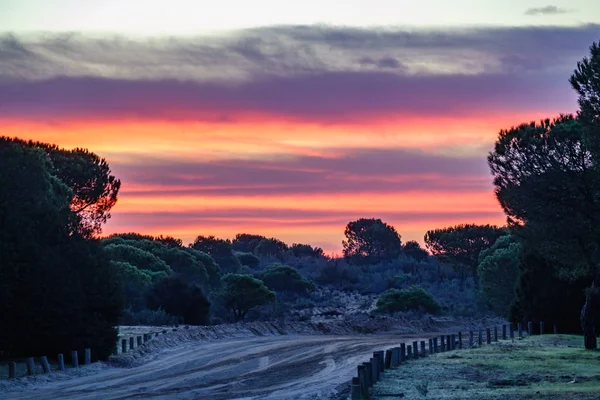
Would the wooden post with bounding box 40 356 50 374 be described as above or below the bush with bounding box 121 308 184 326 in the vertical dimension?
below

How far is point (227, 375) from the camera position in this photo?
131 ft

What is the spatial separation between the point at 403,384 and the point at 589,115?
13.3 meters

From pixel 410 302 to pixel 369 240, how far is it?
299 feet

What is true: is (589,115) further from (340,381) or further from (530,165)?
(340,381)

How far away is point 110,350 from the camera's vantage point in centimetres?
4728

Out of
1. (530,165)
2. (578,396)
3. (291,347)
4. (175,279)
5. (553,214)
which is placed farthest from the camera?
(175,279)

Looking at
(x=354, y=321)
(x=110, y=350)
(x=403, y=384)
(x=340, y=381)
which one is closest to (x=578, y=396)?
(x=403, y=384)

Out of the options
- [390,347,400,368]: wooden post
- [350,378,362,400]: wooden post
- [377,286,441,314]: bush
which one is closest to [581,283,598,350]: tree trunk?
[390,347,400,368]: wooden post

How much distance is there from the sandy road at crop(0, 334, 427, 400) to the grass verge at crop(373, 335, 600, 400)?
2641 millimetres

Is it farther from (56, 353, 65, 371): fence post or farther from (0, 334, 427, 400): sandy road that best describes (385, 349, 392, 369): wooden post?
(56, 353, 65, 371): fence post

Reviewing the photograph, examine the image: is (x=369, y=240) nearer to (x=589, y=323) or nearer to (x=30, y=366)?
(x=589, y=323)

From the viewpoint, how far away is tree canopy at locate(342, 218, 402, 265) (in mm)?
195250

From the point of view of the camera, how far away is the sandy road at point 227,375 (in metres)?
32.5

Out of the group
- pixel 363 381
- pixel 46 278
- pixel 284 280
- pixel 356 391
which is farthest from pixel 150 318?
pixel 356 391
